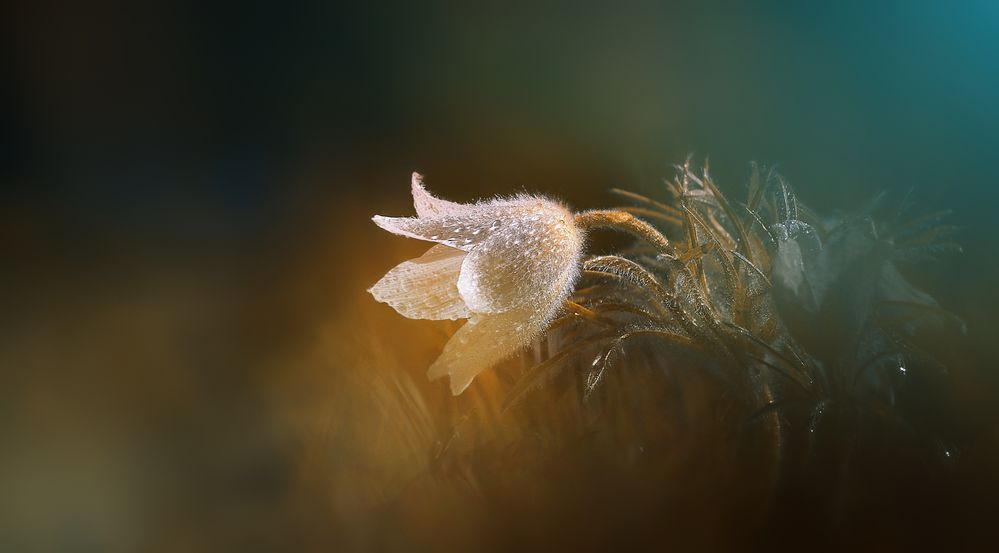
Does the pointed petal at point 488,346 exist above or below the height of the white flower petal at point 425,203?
below

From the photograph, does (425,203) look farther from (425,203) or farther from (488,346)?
(488,346)

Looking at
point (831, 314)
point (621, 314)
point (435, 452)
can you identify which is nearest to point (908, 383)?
point (831, 314)

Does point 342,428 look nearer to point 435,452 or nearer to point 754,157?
point 435,452

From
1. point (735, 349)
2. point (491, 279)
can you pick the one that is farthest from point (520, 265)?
point (735, 349)

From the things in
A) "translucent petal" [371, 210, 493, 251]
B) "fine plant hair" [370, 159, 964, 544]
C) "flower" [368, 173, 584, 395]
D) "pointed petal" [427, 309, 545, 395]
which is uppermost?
"translucent petal" [371, 210, 493, 251]

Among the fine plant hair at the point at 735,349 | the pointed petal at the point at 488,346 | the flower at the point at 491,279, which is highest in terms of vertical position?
the flower at the point at 491,279
